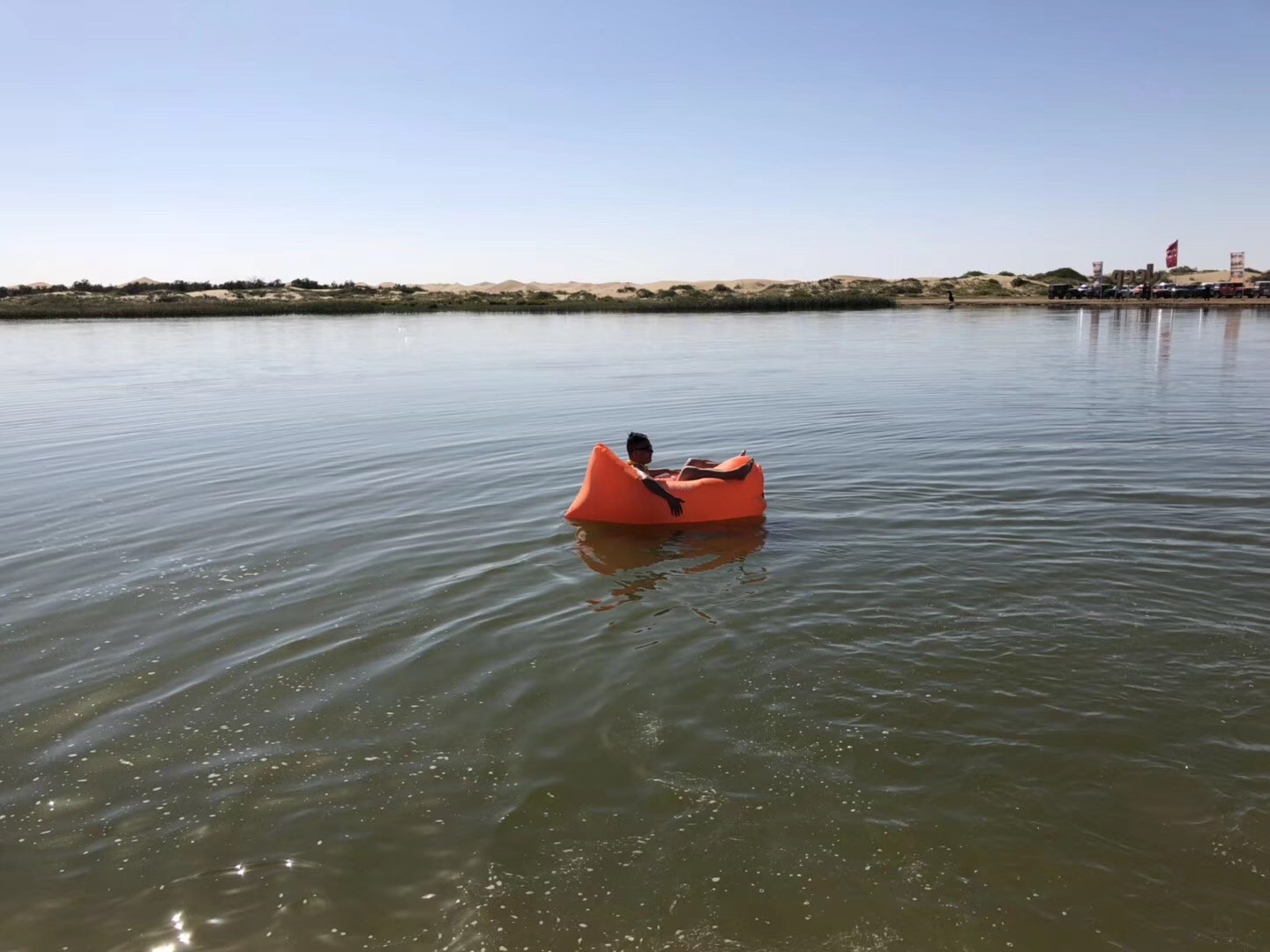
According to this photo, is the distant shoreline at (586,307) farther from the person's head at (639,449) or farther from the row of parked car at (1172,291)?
the person's head at (639,449)

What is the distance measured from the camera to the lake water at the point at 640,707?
4309 millimetres

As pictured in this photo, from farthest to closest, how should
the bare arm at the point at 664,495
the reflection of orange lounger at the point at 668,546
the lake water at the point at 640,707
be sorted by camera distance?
1. the bare arm at the point at 664,495
2. the reflection of orange lounger at the point at 668,546
3. the lake water at the point at 640,707

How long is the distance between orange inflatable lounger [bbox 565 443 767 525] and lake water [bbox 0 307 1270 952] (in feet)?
0.93

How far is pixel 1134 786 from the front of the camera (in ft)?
16.5

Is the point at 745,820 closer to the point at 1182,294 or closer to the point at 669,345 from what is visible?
the point at 669,345

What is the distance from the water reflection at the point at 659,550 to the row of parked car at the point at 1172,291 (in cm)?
7167

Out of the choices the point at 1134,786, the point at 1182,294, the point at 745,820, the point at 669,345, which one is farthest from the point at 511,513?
the point at 1182,294

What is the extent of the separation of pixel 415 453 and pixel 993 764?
12.4 meters

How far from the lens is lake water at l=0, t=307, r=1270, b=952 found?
14.1ft

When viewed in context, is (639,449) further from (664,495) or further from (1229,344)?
(1229,344)

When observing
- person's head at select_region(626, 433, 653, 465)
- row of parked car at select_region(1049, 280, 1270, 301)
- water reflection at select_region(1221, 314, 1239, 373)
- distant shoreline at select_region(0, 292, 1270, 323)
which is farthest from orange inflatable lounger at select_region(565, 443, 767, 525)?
row of parked car at select_region(1049, 280, 1270, 301)

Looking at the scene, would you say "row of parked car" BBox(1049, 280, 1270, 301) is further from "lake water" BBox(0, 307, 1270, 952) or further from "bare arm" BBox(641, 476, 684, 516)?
"bare arm" BBox(641, 476, 684, 516)

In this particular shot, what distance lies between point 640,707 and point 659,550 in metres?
3.89

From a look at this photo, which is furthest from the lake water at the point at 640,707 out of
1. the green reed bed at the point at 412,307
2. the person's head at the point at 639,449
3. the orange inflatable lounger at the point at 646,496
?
the green reed bed at the point at 412,307
